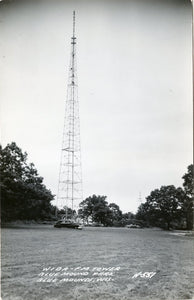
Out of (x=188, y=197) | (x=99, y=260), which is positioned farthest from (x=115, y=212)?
(x=188, y=197)

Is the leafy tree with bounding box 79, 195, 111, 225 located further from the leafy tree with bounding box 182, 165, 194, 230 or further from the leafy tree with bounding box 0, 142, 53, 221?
the leafy tree with bounding box 182, 165, 194, 230

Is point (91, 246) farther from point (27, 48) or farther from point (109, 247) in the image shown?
point (27, 48)

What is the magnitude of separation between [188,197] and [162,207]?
643mm

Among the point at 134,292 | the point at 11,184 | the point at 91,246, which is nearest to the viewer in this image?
the point at 134,292

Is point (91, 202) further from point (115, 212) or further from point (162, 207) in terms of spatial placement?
point (162, 207)

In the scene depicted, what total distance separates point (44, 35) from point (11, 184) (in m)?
2.22

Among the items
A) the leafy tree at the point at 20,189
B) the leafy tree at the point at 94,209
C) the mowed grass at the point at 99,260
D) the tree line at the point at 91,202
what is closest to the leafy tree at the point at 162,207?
the tree line at the point at 91,202

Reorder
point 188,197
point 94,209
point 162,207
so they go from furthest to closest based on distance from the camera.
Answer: point 162,207, point 188,197, point 94,209

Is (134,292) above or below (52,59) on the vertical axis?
below

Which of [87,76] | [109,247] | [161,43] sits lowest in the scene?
[109,247]

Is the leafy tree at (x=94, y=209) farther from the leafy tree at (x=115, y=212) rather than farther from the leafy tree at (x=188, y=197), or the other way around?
the leafy tree at (x=188, y=197)

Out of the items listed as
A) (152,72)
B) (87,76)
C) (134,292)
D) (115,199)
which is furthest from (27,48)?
(134,292)

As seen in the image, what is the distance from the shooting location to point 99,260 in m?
4.91

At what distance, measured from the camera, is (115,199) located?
5.28m
